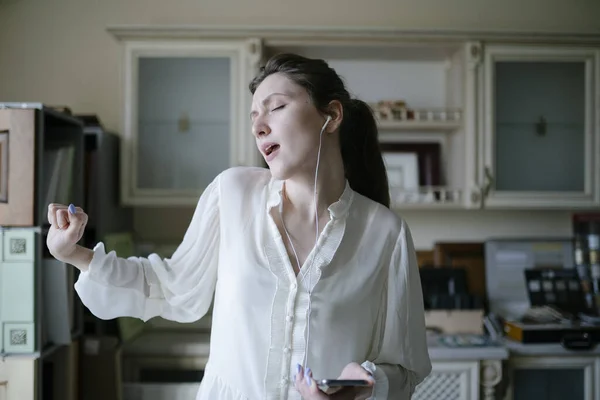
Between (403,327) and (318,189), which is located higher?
(318,189)

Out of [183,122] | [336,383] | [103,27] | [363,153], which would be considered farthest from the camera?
[103,27]

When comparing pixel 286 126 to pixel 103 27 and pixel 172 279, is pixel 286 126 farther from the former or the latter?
pixel 103 27

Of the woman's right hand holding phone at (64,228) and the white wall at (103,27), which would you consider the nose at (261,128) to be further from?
the white wall at (103,27)

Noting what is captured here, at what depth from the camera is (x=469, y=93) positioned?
2.06 meters

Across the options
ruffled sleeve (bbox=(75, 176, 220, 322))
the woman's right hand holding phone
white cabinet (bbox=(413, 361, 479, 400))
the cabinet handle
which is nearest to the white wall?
the cabinet handle

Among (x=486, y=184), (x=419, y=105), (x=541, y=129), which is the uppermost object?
(x=419, y=105)

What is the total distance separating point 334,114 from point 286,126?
0.36 feet

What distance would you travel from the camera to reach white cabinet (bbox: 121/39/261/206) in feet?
6.59

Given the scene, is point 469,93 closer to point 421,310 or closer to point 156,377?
point 421,310

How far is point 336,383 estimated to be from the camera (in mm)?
791

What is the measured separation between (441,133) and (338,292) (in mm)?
1549

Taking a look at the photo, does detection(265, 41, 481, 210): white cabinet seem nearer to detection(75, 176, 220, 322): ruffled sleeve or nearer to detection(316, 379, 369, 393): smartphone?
detection(75, 176, 220, 322): ruffled sleeve

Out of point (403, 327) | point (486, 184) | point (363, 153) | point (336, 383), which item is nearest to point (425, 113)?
point (486, 184)

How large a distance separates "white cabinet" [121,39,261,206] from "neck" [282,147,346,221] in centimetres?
100
